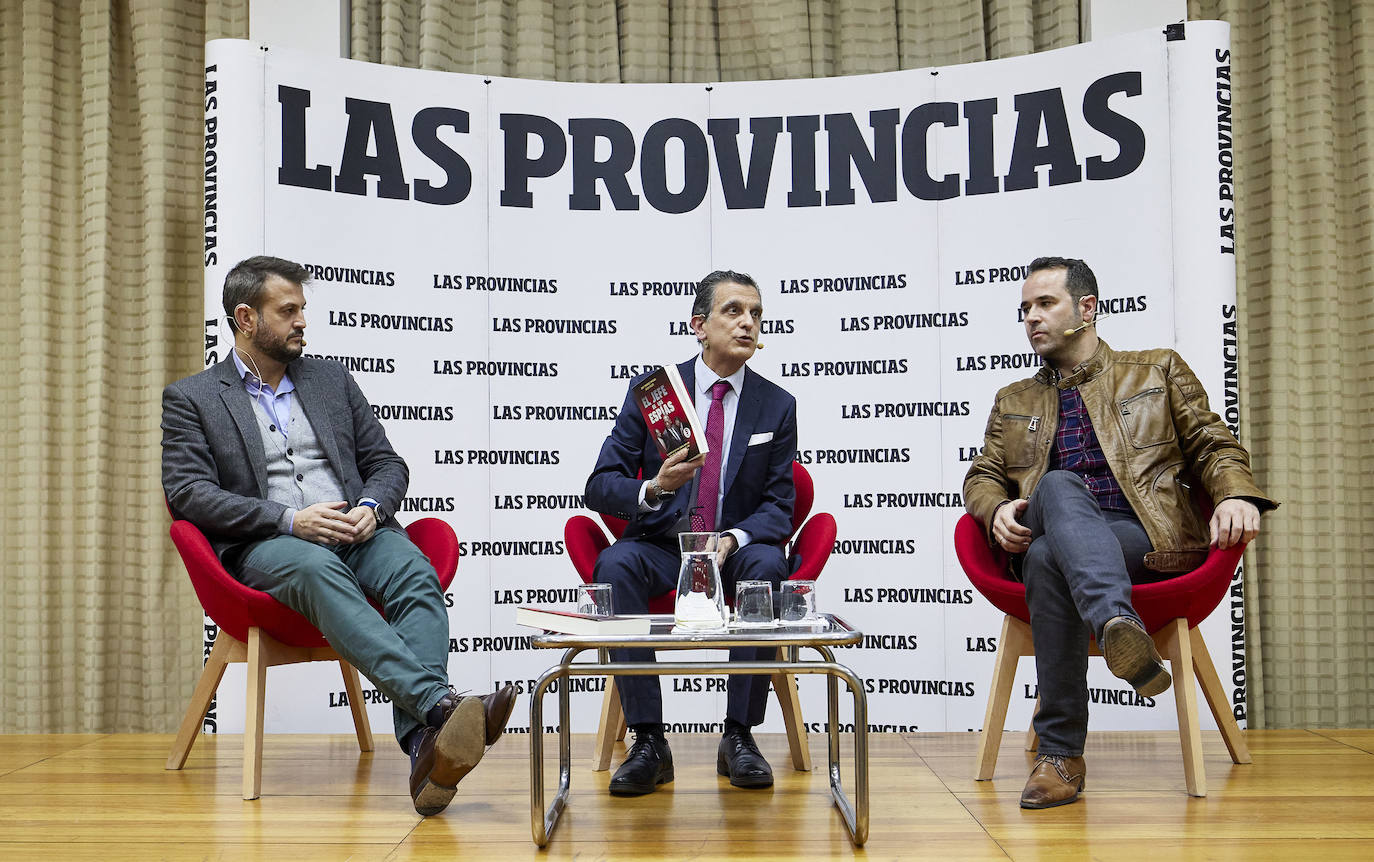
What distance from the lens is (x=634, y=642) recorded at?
7.01 feet

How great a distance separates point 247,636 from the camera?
2898 mm

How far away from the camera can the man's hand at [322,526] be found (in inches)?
113

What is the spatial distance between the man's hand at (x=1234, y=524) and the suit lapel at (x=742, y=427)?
3.94 feet

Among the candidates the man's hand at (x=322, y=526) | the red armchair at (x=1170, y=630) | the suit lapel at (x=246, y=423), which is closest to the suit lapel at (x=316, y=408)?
the suit lapel at (x=246, y=423)

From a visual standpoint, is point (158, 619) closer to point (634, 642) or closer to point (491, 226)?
point (491, 226)

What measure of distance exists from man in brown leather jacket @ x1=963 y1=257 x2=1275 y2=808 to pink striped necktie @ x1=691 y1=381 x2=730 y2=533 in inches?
26.7

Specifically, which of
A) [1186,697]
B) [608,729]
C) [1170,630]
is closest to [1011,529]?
[1170,630]

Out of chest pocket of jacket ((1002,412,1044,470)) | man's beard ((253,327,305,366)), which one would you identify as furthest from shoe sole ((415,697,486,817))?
chest pocket of jacket ((1002,412,1044,470))

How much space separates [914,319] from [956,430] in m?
0.42

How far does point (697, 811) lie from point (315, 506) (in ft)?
3.92

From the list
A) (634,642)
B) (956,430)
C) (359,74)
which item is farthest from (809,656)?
(359,74)

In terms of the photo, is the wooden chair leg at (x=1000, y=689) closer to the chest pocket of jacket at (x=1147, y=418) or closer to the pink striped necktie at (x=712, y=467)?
the chest pocket of jacket at (x=1147, y=418)

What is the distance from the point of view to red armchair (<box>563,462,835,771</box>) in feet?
9.87

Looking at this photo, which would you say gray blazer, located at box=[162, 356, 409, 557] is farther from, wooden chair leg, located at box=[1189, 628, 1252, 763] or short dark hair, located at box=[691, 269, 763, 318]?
wooden chair leg, located at box=[1189, 628, 1252, 763]
